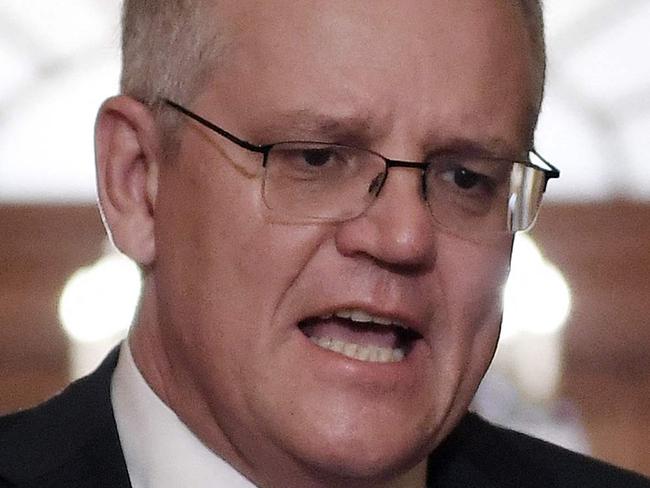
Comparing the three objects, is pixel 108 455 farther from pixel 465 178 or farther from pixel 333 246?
pixel 465 178

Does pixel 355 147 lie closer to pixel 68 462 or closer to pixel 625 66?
pixel 68 462

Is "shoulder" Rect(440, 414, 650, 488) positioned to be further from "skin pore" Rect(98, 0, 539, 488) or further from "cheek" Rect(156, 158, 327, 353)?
"cheek" Rect(156, 158, 327, 353)

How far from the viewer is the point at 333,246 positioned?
1208 millimetres

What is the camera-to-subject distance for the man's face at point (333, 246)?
1212 mm

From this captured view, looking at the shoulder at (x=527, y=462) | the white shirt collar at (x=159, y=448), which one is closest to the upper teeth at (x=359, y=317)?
the white shirt collar at (x=159, y=448)

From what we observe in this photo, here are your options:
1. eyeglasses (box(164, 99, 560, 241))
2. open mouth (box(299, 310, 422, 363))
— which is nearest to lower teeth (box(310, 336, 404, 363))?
open mouth (box(299, 310, 422, 363))

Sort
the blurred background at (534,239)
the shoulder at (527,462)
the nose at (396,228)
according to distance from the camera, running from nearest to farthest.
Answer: the nose at (396,228), the shoulder at (527,462), the blurred background at (534,239)

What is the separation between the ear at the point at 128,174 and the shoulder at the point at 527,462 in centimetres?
45

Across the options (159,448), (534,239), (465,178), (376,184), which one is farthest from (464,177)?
(534,239)

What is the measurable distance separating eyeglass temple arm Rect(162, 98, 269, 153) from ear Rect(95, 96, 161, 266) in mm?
46

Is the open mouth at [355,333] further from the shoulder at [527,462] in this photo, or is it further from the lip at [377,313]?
the shoulder at [527,462]

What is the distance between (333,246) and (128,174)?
0.85 feet

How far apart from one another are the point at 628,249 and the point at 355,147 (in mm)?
1497

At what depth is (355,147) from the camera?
4.04 ft
